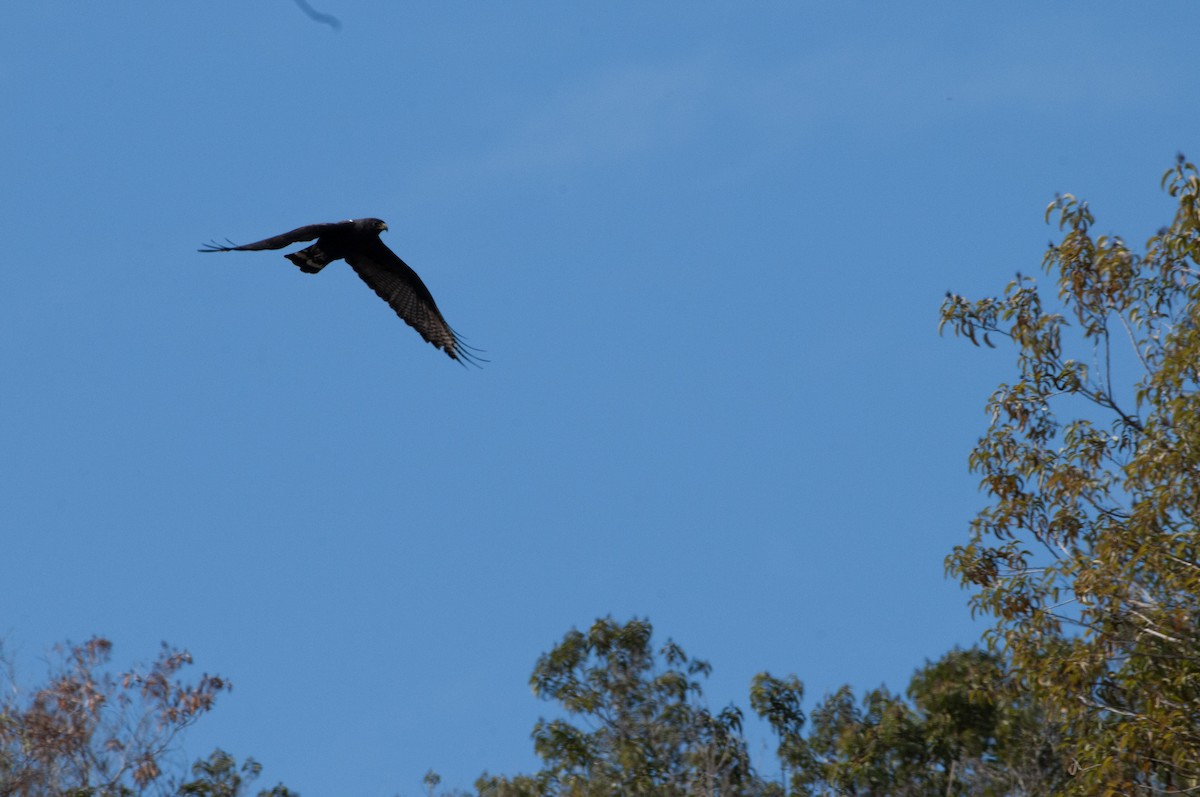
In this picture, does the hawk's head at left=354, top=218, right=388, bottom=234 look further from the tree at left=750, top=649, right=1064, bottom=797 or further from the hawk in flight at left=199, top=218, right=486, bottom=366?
the tree at left=750, top=649, right=1064, bottom=797

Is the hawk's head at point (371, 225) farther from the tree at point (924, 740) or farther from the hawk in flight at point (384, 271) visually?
the tree at point (924, 740)

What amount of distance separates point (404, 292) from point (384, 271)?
24cm

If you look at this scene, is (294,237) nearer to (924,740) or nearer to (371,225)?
(371,225)

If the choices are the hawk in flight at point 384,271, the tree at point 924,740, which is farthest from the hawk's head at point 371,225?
the tree at point 924,740

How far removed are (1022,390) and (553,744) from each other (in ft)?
21.7

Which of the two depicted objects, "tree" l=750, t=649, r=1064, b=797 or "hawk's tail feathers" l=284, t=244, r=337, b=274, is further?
"tree" l=750, t=649, r=1064, b=797

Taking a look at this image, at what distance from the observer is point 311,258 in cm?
1595

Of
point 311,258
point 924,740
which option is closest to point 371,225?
point 311,258

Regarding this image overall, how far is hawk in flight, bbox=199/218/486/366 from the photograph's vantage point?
16.0 meters

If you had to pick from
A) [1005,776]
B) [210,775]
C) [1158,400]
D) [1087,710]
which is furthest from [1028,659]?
[210,775]

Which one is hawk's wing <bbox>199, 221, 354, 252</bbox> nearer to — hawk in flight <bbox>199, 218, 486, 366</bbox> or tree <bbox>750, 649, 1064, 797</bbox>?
hawk in flight <bbox>199, 218, 486, 366</bbox>

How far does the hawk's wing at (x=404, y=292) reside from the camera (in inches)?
650

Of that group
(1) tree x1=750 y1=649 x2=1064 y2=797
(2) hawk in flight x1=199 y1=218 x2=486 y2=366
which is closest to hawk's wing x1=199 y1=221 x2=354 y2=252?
(2) hawk in flight x1=199 y1=218 x2=486 y2=366

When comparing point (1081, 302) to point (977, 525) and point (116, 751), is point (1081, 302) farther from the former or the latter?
point (116, 751)
